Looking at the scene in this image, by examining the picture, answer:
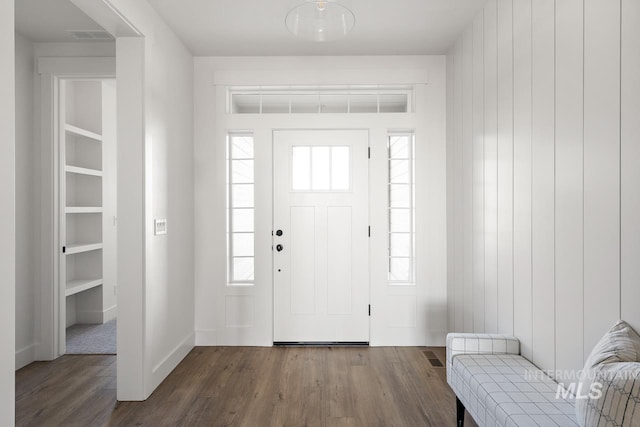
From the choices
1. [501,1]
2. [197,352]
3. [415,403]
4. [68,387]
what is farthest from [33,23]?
[415,403]

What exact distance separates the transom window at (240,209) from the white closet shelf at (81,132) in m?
1.58

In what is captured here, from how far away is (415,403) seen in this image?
97.2 inches

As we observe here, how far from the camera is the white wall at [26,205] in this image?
10.3ft

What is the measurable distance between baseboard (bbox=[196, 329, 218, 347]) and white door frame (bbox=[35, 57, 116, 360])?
117 centimetres

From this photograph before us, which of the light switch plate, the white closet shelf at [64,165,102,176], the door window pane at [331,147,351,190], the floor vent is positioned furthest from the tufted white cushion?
the white closet shelf at [64,165,102,176]

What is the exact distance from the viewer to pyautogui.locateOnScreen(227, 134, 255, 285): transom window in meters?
3.66

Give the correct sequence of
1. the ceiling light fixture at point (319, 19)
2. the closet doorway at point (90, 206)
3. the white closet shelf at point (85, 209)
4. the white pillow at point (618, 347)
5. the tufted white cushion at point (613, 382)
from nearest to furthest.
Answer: the tufted white cushion at point (613, 382) < the white pillow at point (618, 347) < the ceiling light fixture at point (319, 19) < the white closet shelf at point (85, 209) < the closet doorway at point (90, 206)

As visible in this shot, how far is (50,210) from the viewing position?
3.29 meters

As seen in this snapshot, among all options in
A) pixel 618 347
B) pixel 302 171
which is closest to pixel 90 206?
pixel 302 171

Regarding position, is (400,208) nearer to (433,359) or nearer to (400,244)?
(400,244)

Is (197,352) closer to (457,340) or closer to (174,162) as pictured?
(174,162)

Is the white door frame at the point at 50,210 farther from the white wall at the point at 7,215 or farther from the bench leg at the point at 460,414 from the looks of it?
the bench leg at the point at 460,414

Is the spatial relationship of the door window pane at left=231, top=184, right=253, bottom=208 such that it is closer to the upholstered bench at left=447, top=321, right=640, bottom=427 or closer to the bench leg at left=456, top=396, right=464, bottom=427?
the upholstered bench at left=447, top=321, right=640, bottom=427

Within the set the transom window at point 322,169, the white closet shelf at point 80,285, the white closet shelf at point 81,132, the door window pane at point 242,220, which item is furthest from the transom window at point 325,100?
the white closet shelf at point 80,285
